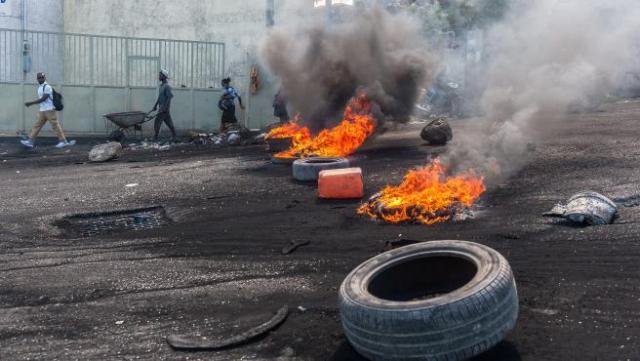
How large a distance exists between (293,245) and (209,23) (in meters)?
17.5

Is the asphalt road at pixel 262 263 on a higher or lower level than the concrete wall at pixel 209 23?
lower

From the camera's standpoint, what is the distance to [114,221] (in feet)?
26.9

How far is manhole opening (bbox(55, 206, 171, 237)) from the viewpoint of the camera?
7.80 m

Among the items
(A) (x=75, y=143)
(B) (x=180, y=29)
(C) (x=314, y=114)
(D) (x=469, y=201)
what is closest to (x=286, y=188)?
(D) (x=469, y=201)

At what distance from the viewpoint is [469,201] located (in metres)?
7.45

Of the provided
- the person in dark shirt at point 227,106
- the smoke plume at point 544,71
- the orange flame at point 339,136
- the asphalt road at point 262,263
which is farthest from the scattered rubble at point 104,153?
the smoke plume at point 544,71

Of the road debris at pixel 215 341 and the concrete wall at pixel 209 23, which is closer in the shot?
the road debris at pixel 215 341

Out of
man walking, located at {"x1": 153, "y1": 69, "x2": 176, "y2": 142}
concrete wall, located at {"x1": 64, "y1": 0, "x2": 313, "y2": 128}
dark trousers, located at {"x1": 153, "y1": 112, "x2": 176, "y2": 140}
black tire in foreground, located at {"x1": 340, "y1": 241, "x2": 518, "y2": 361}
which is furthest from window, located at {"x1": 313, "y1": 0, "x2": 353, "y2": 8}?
black tire in foreground, located at {"x1": 340, "y1": 241, "x2": 518, "y2": 361}

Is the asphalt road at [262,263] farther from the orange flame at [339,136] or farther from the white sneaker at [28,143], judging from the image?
the white sneaker at [28,143]

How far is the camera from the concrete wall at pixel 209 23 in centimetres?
2050

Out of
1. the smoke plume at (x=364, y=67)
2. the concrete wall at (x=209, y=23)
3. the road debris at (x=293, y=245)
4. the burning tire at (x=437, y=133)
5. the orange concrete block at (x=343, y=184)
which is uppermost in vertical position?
the concrete wall at (x=209, y=23)

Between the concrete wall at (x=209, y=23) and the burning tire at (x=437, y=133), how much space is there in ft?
27.6

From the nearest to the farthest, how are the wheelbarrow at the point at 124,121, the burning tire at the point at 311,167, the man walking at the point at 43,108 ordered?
1. the burning tire at the point at 311,167
2. the man walking at the point at 43,108
3. the wheelbarrow at the point at 124,121

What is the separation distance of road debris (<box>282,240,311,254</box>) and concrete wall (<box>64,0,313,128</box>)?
14214 millimetres
